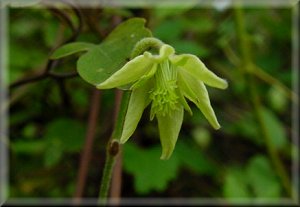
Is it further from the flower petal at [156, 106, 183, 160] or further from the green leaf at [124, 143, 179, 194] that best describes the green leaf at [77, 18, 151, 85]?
the green leaf at [124, 143, 179, 194]

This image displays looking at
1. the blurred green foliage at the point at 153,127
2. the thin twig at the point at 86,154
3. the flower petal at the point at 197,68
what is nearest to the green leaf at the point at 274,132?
the blurred green foliage at the point at 153,127

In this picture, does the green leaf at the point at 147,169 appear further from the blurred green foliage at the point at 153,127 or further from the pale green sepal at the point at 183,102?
the pale green sepal at the point at 183,102

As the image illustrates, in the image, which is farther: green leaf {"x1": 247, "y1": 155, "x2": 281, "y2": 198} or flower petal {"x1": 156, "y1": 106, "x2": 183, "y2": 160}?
green leaf {"x1": 247, "y1": 155, "x2": 281, "y2": 198}

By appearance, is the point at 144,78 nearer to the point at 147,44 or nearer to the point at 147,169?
the point at 147,44

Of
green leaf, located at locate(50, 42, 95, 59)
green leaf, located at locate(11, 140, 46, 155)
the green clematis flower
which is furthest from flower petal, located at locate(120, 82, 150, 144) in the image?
green leaf, located at locate(11, 140, 46, 155)

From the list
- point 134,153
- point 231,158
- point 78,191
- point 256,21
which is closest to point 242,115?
point 231,158
